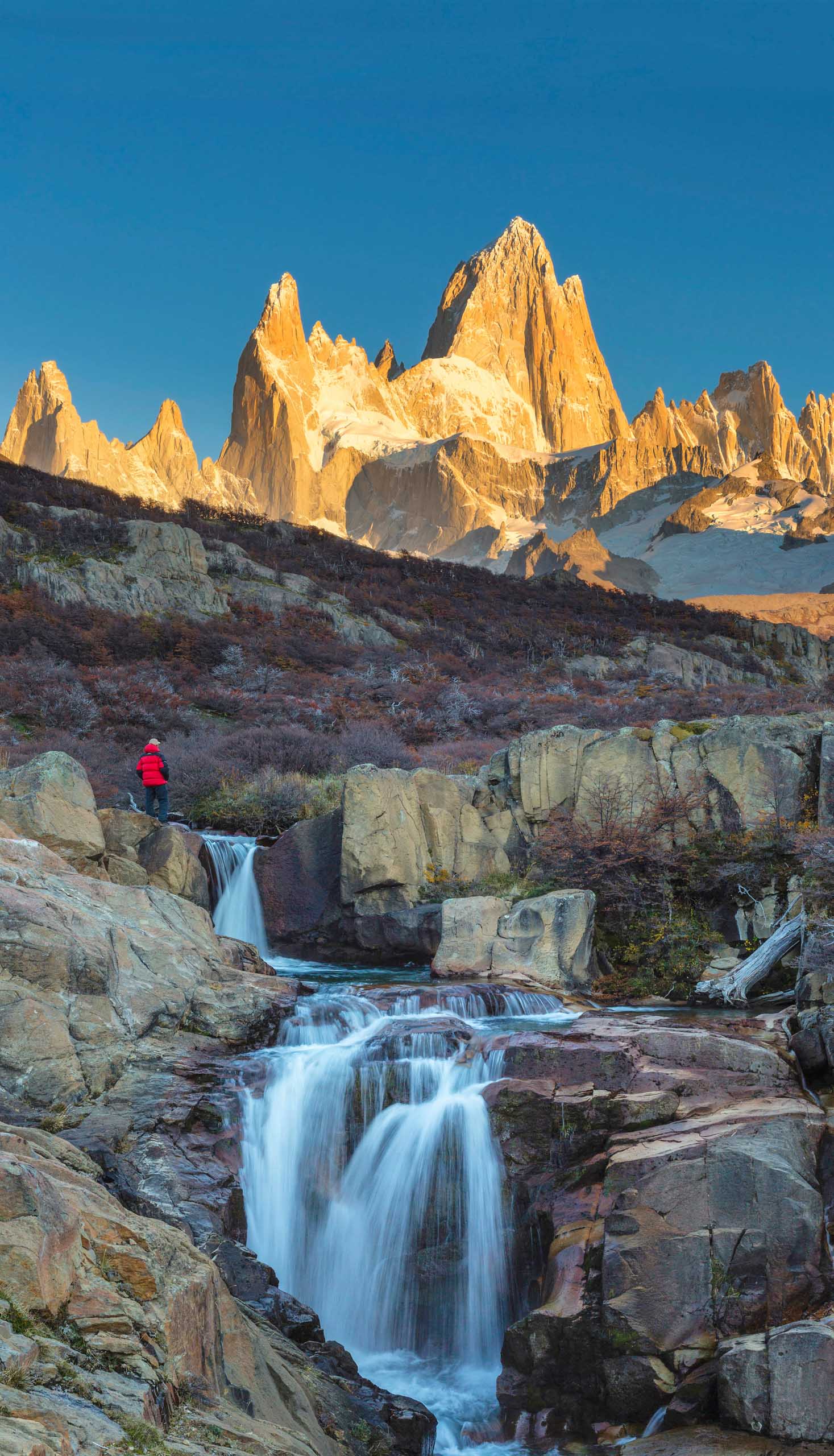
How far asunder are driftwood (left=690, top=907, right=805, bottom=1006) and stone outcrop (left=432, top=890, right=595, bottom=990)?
5.34 ft

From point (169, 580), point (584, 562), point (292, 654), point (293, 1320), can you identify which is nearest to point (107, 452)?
point (584, 562)

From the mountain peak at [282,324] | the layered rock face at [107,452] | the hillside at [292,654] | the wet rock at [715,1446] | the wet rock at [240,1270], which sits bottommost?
the wet rock at [715,1446]

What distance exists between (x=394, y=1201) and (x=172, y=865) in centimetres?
715

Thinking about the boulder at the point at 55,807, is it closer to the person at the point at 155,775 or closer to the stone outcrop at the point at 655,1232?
the person at the point at 155,775

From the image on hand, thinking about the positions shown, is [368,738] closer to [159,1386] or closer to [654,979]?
[654,979]

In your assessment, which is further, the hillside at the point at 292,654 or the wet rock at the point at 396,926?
the hillside at the point at 292,654

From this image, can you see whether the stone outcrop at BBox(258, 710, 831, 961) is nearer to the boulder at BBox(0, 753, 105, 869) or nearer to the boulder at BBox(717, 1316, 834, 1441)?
the boulder at BBox(0, 753, 105, 869)

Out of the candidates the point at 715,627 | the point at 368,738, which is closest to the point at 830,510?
the point at 715,627

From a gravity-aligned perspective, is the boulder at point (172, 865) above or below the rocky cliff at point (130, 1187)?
above

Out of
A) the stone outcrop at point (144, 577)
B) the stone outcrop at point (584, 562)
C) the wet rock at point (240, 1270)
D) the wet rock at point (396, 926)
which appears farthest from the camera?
the stone outcrop at point (584, 562)

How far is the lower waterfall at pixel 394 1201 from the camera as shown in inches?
283

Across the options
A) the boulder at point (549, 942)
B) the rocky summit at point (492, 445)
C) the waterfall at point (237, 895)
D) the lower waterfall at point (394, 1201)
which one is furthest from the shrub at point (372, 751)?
the rocky summit at point (492, 445)

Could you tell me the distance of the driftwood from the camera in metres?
10.7

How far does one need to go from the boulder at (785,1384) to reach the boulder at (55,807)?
926cm
